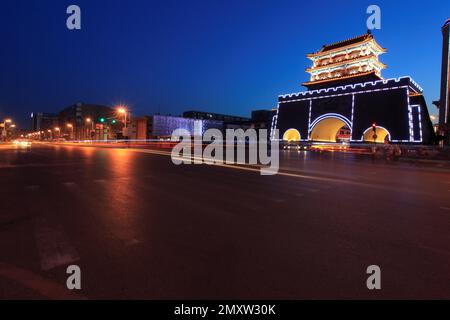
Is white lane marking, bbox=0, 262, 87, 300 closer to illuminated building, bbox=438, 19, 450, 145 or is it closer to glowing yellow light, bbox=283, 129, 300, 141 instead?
illuminated building, bbox=438, 19, 450, 145

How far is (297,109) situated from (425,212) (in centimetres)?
4223

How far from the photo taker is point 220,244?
3.69 meters

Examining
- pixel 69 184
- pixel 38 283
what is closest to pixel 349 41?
pixel 69 184

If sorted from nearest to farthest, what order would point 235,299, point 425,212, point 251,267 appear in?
point 235,299, point 251,267, point 425,212

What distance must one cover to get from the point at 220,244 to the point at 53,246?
2205mm

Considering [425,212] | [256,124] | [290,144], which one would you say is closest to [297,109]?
[290,144]

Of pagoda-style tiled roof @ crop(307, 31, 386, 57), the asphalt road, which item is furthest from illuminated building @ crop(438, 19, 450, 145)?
the asphalt road

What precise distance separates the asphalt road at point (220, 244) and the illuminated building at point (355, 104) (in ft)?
88.2

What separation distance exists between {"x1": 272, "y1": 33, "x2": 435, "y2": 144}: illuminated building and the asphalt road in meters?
26.9

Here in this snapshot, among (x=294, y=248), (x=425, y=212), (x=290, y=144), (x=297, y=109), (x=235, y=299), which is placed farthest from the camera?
(x=297, y=109)

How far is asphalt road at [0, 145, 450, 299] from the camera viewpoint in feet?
8.74

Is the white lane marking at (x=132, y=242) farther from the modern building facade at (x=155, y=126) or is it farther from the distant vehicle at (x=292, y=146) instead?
the modern building facade at (x=155, y=126)
